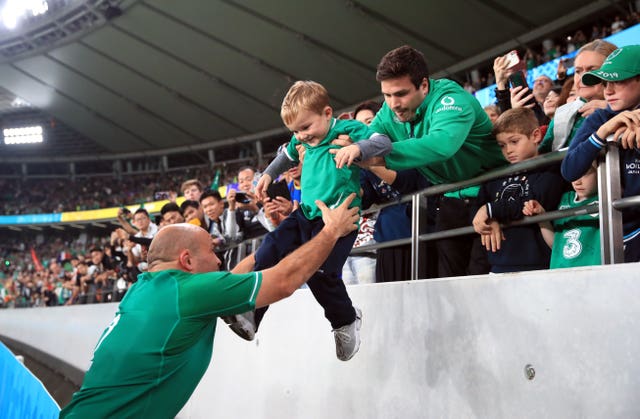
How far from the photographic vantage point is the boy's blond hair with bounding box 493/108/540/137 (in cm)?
310

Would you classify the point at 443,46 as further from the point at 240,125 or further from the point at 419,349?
the point at 419,349

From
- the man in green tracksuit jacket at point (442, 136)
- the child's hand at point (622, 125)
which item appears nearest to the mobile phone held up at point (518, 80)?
the man in green tracksuit jacket at point (442, 136)

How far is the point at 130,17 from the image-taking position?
75.4 ft

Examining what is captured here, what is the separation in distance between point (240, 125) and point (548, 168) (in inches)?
1014

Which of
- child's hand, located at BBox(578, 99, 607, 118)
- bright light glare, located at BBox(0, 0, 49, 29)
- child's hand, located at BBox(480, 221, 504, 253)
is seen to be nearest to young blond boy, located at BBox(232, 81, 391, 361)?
child's hand, located at BBox(480, 221, 504, 253)

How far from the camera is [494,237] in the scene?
2869 mm

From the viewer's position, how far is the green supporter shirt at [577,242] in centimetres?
258

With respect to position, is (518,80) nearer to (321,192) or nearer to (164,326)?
(321,192)

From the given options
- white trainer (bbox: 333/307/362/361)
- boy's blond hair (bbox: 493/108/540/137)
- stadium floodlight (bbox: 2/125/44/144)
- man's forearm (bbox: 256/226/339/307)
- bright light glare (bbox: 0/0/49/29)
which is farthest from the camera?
stadium floodlight (bbox: 2/125/44/144)

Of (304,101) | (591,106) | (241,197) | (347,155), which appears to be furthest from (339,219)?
(241,197)

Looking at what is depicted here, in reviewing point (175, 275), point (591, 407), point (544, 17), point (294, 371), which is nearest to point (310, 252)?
point (175, 275)

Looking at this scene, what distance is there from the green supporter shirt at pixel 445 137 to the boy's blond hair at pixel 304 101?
15.4 inches

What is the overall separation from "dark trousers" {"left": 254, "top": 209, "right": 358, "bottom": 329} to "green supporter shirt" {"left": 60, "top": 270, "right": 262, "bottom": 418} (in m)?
0.50

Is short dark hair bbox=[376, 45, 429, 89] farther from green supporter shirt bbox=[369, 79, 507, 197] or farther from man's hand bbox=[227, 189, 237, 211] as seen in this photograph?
man's hand bbox=[227, 189, 237, 211]
